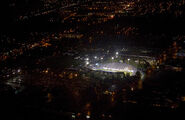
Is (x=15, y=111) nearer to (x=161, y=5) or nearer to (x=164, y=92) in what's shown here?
(x=164, y=92)

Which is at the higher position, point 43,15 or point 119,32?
point 43,15

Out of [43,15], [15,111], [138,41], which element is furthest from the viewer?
[43,15]

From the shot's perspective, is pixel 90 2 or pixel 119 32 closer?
pixel 119 32

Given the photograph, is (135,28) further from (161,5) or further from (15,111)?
(15,111)

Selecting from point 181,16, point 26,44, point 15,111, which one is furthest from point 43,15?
point 15,111

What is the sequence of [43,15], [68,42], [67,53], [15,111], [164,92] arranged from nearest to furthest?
[15,111]
[164,92]
[67,53]
[68,42]
[43,15]

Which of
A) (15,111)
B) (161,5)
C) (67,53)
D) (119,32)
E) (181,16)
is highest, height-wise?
(161,5)

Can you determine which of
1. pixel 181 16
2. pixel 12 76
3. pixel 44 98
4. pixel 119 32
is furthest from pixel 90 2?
pixel 44 98
